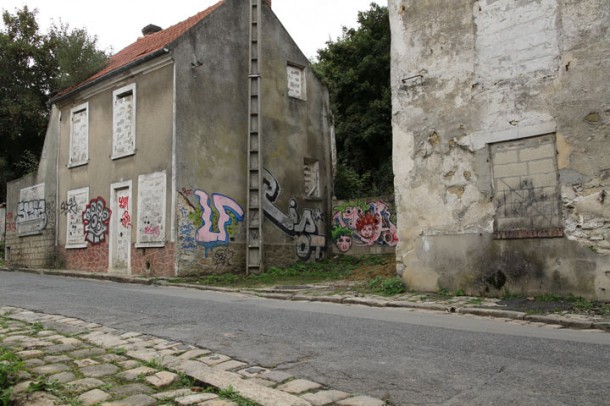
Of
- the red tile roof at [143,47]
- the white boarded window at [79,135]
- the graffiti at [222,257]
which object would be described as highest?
the red tile roof at [143,47]

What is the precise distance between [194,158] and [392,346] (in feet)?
36.7

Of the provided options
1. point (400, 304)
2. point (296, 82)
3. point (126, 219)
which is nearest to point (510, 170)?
point (400, 304)

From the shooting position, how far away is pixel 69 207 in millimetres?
18938

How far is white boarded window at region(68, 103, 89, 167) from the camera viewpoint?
18688mm

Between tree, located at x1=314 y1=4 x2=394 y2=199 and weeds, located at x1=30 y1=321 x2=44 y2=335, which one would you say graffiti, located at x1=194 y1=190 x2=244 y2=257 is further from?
tree, located at x1=314 y1=4 x2=394 y2=199

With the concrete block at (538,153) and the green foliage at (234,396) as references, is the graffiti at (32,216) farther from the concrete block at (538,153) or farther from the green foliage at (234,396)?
the green foliage at (234,396)

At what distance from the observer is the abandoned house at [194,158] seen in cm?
1546

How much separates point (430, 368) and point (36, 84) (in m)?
25.6

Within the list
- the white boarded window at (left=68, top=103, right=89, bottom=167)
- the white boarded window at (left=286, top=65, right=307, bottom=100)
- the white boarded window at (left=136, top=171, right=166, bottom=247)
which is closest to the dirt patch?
the white boarded window at (left=136, top=171, right=166, bottom=247)

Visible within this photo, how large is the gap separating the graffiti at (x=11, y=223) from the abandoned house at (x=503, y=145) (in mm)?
17114

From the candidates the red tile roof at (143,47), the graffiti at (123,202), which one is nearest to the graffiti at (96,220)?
the graffiti at (123,202)

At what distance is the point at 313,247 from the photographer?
1872cm

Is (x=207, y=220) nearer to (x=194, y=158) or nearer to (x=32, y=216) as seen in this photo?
(x=194, y=158)

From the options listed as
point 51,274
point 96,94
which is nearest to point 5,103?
point 96,94
